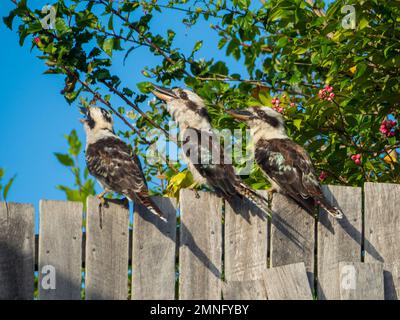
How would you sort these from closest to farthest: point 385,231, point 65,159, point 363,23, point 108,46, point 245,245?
point 245,245
point 385,231
point 363,23
point 108,46
point 65,159

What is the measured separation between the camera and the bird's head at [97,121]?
344 inches

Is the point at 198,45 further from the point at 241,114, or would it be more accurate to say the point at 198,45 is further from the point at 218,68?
the point at 241,114

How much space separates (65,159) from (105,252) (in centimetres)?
399

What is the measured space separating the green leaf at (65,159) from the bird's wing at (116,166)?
6.72ft

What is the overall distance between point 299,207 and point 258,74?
3431 mm

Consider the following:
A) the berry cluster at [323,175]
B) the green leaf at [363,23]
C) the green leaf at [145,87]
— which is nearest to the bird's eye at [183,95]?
the green leaf at [145,87]

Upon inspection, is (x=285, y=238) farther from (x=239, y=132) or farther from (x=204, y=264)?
(x=239, y=132)

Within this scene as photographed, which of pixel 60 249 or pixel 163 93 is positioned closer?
pixel 60 249

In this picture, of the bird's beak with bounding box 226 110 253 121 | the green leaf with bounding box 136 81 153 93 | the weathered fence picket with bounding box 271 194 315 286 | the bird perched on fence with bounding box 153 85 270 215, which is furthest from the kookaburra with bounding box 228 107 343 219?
the green leaf with bounding box 136 81 153 93

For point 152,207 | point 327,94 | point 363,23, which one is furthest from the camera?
point 327,94

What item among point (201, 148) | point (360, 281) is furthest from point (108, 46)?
point (360, 281)

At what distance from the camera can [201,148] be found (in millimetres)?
8094

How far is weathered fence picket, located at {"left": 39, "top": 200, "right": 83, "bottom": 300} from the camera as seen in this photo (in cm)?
640
